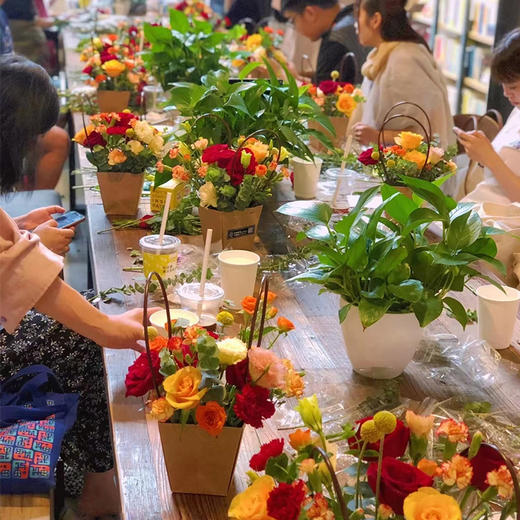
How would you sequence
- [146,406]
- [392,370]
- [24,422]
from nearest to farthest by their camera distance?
1. [146,406]
2. [392,370]
3. [24,422]

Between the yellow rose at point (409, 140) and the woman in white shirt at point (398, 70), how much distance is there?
1.19 m

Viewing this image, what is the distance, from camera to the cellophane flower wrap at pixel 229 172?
2.02 metres

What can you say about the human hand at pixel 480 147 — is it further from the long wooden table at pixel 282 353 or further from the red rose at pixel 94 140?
the red rose at pixel 94 140

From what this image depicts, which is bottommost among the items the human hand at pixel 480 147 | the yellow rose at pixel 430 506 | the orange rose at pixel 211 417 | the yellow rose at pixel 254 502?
the human hand at pixel 480 147

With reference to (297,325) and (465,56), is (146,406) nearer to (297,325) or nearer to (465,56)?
(297,325)

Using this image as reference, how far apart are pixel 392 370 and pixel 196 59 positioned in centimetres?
251

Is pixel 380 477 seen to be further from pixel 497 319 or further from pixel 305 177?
pixel 305 177

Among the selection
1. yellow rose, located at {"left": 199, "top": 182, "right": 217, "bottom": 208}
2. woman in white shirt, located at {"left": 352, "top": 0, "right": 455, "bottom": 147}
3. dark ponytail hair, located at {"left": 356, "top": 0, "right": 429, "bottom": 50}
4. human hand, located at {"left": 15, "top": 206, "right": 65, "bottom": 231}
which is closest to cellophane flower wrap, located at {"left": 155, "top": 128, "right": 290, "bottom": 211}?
yellow rose, located at {"left": 199, "top": 182, "right": 217, "bottom": 208}

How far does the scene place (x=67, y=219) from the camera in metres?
2.31

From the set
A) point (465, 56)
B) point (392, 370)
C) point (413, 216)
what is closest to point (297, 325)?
point (392, 370)

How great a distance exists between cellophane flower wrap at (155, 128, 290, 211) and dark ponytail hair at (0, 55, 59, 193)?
563 millimetres

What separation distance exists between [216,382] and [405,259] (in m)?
0.53

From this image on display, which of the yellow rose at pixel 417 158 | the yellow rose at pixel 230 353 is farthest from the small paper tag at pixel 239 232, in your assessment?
the yellow rose at pixel 230 353

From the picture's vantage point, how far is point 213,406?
Answer: 42.5 inches
